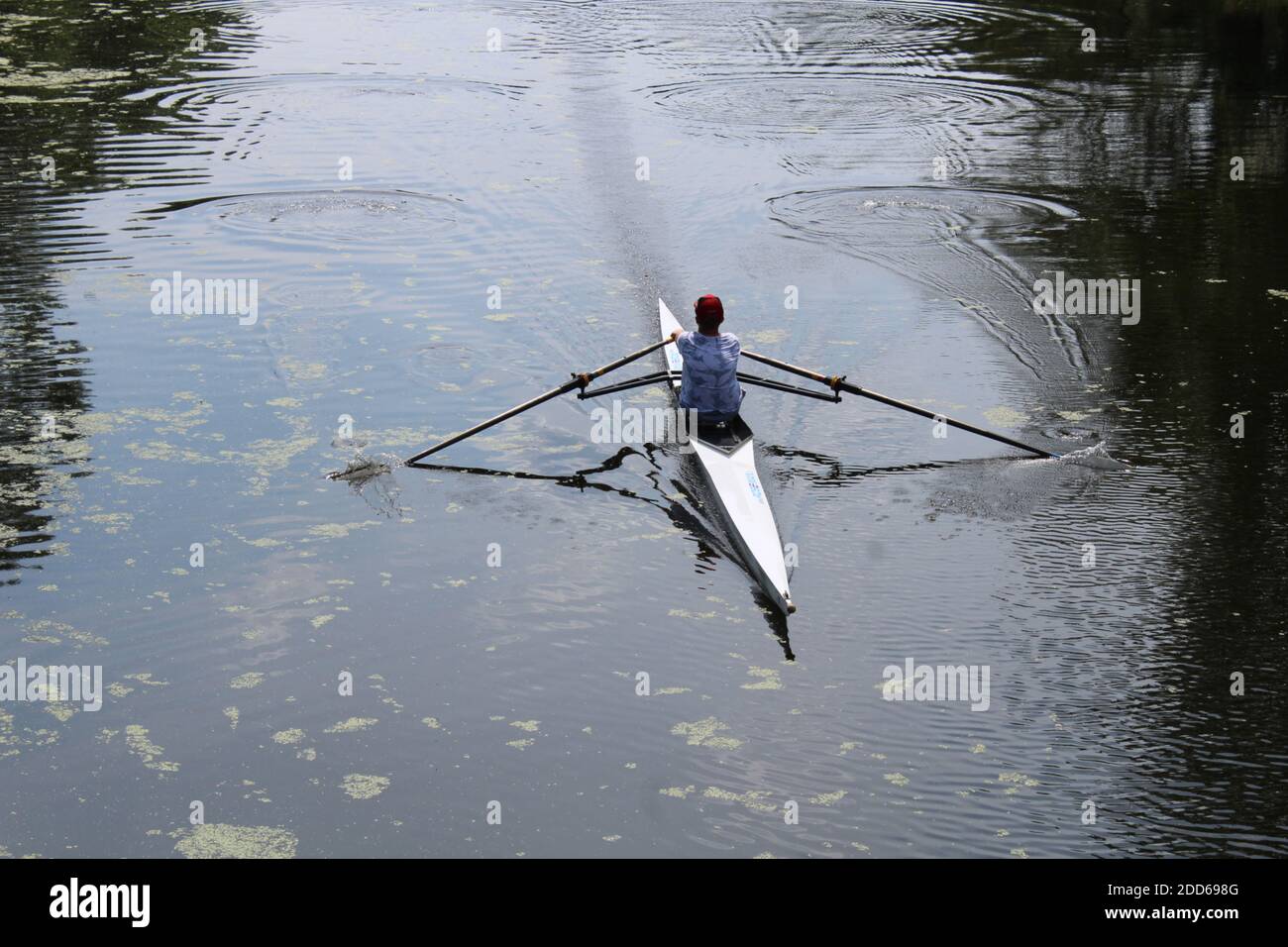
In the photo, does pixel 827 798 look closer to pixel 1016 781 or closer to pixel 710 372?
pixel 1016 781

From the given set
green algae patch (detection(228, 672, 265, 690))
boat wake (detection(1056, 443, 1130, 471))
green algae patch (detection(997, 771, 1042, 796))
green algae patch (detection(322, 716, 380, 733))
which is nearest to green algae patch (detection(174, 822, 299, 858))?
green algae patch (detection(322, 716, 380, 733))

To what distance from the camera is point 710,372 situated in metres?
11.2

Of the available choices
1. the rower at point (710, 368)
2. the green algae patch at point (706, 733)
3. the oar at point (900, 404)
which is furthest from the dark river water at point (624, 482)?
the rower at point (710, 368)

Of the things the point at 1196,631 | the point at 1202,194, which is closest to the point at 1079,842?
the point at 1196,631

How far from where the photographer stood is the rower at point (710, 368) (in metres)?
11.2

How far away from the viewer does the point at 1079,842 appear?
23.9ft

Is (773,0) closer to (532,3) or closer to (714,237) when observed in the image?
(532,3)

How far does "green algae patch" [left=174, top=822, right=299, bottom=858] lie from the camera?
7281 mm

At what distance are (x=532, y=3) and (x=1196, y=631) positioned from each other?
75.1 ft

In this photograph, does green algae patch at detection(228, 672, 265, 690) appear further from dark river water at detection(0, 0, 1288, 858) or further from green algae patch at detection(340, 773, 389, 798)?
green algae patch at detection(340, 773, 389, 798)

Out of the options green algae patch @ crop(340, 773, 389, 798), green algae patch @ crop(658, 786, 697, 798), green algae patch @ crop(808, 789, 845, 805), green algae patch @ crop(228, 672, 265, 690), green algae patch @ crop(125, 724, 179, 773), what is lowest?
green algae patch @ crop(340, 773, 389, 798)

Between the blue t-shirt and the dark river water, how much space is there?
54 centimetres

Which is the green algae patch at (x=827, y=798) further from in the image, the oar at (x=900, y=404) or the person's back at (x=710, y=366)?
the oar at (x=900, y=404)

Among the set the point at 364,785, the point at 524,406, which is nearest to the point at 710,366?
the point at 524,406
